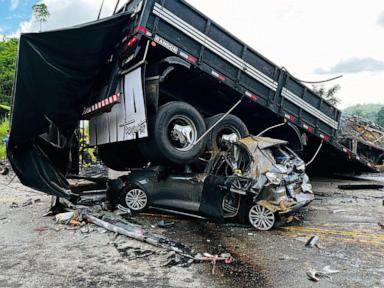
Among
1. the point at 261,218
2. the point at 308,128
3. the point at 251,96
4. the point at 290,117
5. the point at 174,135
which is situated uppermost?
the point at 251,96

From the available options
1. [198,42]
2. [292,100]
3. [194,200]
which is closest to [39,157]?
[194,200]

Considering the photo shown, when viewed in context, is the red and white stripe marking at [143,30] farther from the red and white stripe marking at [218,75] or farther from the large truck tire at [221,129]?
the large truck tire at [221,129]

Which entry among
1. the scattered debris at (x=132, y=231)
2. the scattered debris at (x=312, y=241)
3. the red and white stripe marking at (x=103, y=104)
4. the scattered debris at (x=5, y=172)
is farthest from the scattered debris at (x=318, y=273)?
the scattered debris at (x=5, y=172)

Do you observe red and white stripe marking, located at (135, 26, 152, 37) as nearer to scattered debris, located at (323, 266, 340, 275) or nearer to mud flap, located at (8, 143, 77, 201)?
mud flap, located at (8, 143, 77, 201)

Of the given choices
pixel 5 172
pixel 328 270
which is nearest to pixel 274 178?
pixel 328 270

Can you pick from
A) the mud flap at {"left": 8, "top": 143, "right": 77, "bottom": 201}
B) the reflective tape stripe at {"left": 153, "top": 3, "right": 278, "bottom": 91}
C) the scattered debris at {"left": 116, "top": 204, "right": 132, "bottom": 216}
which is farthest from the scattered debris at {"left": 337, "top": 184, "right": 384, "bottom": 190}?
the mud flap at {"left": 8, "top": 143, "right": 77, "bottom": 201}

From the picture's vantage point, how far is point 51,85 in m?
5.40

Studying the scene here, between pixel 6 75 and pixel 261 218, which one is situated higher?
pixel 6 75

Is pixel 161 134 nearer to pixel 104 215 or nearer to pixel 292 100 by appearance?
pixel 104 215

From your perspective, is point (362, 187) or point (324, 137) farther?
point (362, 187)

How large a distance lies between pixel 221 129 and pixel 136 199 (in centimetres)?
207

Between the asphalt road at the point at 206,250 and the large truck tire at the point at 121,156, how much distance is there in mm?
1865

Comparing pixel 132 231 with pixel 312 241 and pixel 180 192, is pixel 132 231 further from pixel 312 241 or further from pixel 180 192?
pixel 312 241

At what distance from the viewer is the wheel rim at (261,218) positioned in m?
5.24
